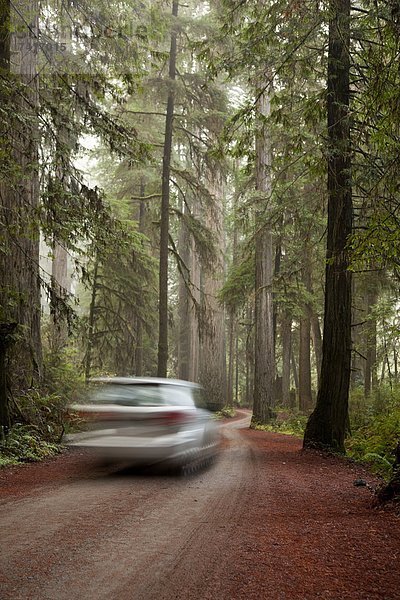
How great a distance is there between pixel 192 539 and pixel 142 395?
138 inches

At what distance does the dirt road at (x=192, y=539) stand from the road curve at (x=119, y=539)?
0.03ft

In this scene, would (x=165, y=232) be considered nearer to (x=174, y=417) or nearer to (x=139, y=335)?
(x=139, y=335)

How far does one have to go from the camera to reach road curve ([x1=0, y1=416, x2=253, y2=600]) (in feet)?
11.6

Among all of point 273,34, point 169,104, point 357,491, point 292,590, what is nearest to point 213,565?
point 292,590

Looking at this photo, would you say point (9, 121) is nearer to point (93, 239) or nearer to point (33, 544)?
point (93, 239)

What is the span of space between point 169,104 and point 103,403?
46.8ft

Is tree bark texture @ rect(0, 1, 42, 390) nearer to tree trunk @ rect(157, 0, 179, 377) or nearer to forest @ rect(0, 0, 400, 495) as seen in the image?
forest @ rect(0, 0, 400, 495)

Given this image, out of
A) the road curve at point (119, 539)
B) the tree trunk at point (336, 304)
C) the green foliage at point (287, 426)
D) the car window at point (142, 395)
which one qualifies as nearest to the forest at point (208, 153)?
the tree trunk at point (336, 304)

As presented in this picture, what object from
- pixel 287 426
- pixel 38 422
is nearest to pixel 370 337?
pixel 287 426

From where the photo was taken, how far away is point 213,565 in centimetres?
399

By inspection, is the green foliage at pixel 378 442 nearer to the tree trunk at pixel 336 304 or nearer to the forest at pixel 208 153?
the forest at pixel 208 153

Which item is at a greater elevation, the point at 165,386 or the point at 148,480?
the point at 165,386

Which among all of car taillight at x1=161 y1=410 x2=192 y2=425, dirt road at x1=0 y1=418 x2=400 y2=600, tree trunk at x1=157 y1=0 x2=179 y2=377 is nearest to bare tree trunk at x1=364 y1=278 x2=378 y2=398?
tree trunk at x1=157 y1=0 x2=179 y2=377

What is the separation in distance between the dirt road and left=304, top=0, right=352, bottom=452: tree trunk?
2.68 meters
